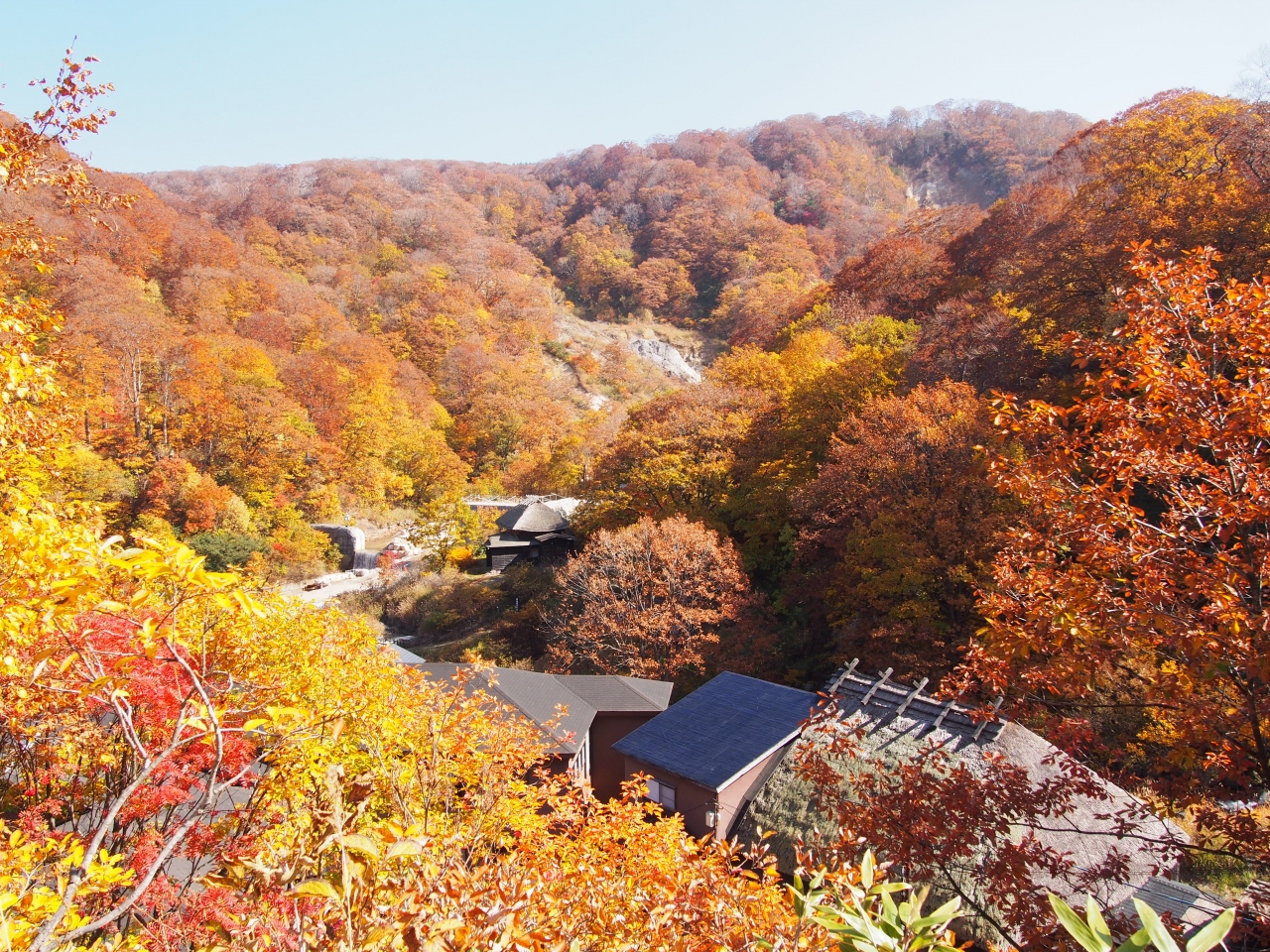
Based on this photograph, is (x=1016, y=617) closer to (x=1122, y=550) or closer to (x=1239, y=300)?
(x=1122, y=550)

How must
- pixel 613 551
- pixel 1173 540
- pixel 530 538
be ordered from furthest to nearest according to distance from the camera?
1. pixel 530 538
2. pixel 613 551
3. pixel 1173 540

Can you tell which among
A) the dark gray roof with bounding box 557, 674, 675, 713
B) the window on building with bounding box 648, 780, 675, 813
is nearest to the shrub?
the dark gray roof with bounding box 557, 674, 675, 713

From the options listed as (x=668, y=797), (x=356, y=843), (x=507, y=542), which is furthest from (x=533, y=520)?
(x=356, y=843)

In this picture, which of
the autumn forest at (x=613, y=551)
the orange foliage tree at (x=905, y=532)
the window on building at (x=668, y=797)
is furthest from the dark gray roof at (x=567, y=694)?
the orange foliage tree at (x=905, y=532)

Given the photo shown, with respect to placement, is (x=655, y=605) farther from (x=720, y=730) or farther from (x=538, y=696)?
(x=720, y=730)

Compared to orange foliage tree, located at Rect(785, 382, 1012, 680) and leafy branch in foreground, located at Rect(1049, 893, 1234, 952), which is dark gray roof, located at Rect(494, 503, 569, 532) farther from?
leafy branch in foreground, located at Rect(1049, 893, 1234, 952)

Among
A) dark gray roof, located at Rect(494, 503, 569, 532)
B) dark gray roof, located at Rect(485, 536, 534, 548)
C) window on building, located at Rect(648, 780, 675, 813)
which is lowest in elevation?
dark gray roof, located at Rect(485, 536, 534, 548)

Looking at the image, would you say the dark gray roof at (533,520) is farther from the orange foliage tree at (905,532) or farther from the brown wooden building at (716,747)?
the brown wooden building at (716,747)
